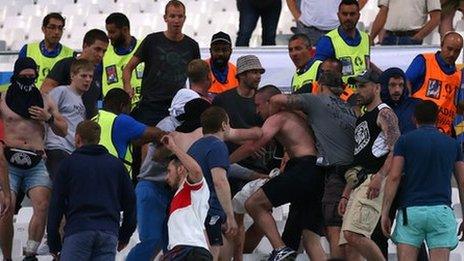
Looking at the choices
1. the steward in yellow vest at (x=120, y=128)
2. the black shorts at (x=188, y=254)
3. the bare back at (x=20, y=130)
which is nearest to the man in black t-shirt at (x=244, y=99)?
the steward in yellow vest at (x=120, y=128)

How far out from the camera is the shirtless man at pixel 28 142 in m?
12.9

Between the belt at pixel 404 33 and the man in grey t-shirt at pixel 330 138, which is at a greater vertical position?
the belt at pixel 404 33

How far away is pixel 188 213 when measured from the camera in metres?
11.4

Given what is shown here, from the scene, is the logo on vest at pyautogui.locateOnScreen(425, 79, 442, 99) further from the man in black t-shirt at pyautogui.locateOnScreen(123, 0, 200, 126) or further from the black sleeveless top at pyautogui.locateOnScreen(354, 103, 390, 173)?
the man in black t-shirt at pyautogui.locateOnScreen(123, 0, 200, 126)

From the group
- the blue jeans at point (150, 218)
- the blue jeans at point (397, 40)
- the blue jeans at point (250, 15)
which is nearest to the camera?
the blue jeans at point (150, 218)

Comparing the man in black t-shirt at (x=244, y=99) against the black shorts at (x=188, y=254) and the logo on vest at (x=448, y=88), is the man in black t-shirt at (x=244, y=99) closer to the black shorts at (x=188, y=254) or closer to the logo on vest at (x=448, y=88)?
the logo on vest at (x=448, y=88)

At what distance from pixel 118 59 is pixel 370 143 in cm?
308

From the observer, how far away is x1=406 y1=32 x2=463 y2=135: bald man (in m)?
14.0

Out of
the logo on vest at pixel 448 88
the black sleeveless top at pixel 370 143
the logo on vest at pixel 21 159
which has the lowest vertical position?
the logo on vest at pixel 21 159

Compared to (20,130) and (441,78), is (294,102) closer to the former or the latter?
(441,78)

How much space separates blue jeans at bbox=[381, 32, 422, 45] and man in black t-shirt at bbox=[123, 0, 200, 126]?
2880mm

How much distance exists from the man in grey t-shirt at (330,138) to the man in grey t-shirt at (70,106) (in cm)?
156

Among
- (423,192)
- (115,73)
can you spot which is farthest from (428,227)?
(115,73)

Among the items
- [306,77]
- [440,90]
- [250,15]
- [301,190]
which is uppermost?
[250,15]
